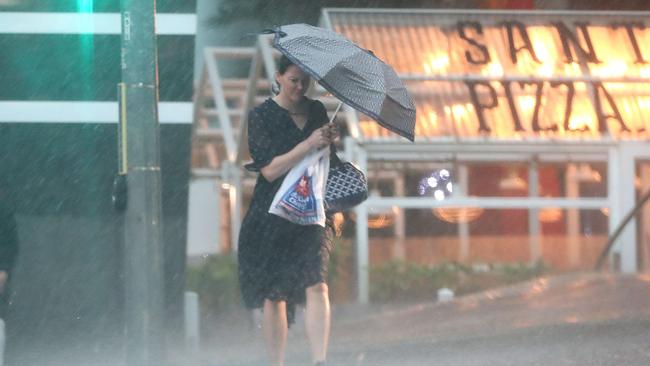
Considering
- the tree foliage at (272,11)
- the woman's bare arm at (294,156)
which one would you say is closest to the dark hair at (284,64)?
Answer: the woman's bare arm at (294,156)

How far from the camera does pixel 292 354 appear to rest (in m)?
8.13

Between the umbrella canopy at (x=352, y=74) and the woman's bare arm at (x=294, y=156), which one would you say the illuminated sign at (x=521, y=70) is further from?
the woman's bare arm at (x=294, y=156)

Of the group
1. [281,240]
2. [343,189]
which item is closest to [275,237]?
[281,240]

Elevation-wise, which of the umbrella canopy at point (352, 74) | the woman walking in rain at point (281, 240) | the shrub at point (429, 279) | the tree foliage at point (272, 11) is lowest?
the shrub at point (429, 279)

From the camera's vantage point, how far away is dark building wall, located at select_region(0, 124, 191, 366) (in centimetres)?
866

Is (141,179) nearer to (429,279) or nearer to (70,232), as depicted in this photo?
(70,232)

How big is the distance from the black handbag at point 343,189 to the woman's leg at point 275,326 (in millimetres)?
482

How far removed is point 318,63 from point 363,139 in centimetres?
593

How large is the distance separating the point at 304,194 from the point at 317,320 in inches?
21.3

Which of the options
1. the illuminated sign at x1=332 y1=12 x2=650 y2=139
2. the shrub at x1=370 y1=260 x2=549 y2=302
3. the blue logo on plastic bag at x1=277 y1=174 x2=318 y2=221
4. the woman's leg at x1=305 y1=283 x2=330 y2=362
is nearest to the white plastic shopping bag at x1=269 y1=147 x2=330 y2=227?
the blue logo on plastic bag at x1=277 y1=174 x2=318 y2=221

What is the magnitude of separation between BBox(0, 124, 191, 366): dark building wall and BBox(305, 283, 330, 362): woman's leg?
3.42 m

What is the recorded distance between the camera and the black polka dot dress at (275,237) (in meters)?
5.55

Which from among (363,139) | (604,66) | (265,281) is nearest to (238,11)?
(363,139)

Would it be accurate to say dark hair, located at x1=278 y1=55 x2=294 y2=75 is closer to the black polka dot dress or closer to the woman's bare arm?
the black polka dot dress
